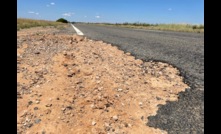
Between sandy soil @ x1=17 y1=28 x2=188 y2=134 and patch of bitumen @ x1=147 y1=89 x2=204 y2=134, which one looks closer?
patch of bitumen @ x1=147 y1=89 x2=204 y2=134

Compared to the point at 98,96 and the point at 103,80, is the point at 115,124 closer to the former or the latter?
the point at 98,96

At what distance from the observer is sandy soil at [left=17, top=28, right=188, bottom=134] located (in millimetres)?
2707

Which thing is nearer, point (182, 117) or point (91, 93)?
point (182, 117)

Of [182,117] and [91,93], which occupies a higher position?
[91,93]

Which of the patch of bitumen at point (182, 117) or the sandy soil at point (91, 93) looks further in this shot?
the sandy soil at point (91, 93)

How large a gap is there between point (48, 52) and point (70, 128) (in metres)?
4.77

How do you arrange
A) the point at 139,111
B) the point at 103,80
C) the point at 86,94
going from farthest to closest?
the point at 103,80
the point at 86,94
the point at 139,111

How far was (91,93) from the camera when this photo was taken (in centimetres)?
362

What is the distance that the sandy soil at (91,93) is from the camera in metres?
2.71
